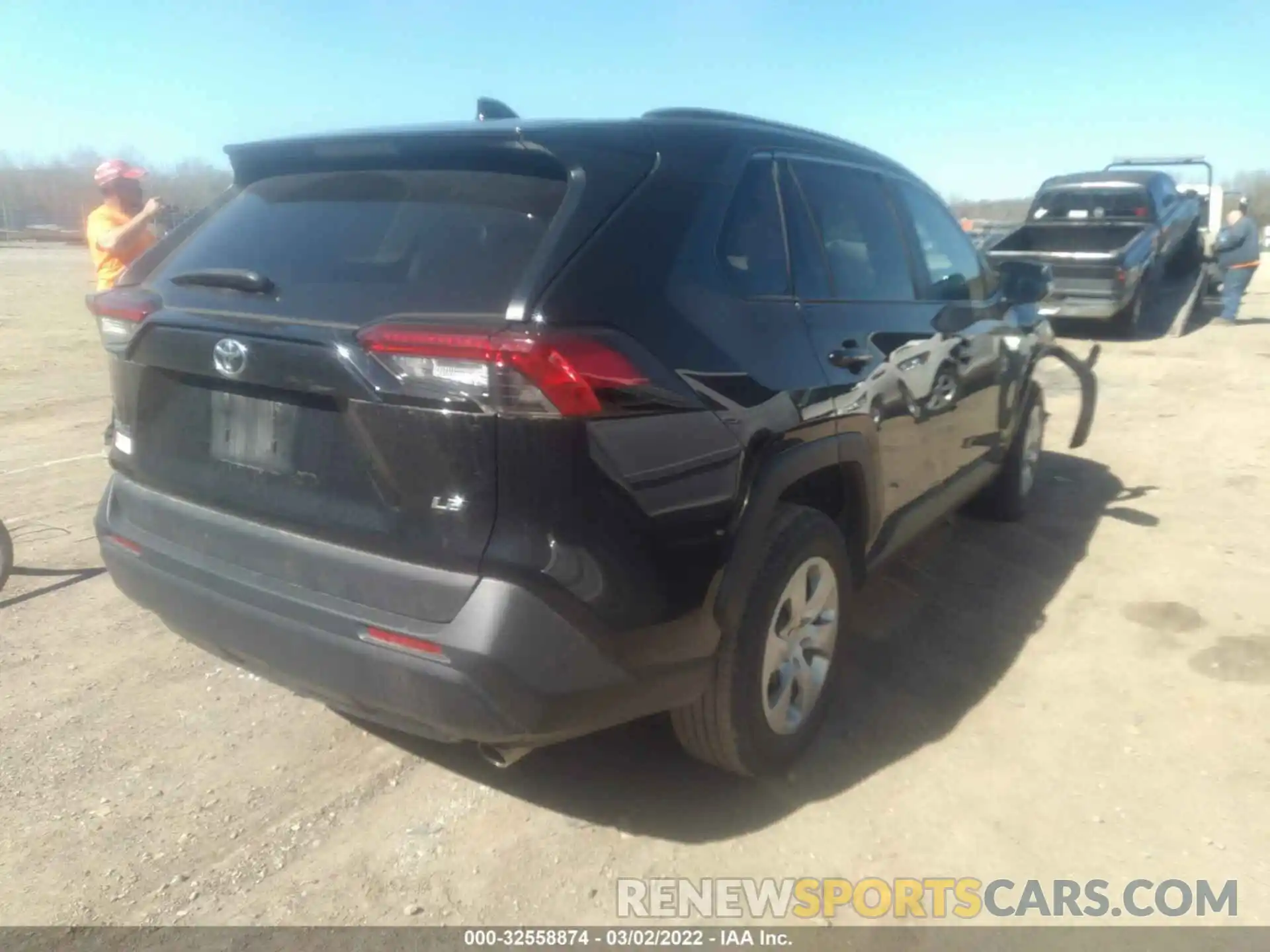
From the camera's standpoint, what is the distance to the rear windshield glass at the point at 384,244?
7.59 ft

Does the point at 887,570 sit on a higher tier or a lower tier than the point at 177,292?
lower

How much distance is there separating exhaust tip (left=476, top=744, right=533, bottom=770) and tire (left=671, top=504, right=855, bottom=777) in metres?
0.51

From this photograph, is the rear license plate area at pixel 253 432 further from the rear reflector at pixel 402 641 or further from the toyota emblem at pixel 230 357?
the rear reflector at pixel 402 641

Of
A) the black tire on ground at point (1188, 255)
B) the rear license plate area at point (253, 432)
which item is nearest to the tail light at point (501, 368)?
the rear license plate area at point (253, 432)

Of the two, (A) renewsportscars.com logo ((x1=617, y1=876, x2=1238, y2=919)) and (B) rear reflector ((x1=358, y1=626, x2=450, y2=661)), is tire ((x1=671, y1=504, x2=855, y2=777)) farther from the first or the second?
(B) rear reflector ((x1=358, y1=626, x2=450, y2=661))

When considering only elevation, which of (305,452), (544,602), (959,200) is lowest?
(959,200)

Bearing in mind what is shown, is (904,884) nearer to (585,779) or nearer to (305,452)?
(585,779)

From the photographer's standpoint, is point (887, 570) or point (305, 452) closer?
point (305, 452)

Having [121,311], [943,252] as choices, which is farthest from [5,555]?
[943,252]

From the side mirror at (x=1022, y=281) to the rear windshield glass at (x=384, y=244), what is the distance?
3.29 m

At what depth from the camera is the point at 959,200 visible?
3350 cm

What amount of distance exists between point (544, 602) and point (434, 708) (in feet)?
1.19

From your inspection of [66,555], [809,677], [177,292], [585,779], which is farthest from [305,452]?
[66,555]

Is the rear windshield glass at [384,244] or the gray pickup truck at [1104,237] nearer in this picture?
the rear windshield glass at [384,244]
